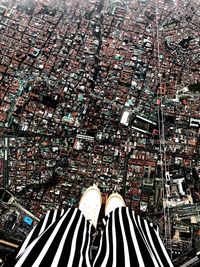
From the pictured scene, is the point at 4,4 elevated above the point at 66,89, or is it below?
above

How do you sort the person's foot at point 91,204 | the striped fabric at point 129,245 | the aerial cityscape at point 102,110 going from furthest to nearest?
the aerial cityscape at point 102,110 → the person's foot at point 91,204 → the striped fabric at point 129,245

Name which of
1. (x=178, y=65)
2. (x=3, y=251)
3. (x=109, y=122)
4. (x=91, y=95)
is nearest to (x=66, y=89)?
(x=91, y=95)

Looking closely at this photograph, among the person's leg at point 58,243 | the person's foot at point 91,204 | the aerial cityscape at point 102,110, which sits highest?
the aerial cityscape at point 102,110

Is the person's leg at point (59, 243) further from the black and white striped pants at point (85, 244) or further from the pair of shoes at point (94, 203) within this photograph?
the pair of shoes at point (94, 203)

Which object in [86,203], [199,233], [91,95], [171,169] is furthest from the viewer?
[91,95]

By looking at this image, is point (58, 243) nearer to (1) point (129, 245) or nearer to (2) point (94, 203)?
(1) point (129, 245)

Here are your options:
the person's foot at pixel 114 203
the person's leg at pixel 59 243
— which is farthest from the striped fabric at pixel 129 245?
the person's foot at pixel 114 203

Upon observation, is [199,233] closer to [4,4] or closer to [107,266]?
[107,266]

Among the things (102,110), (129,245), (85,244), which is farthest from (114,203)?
(129,245)
